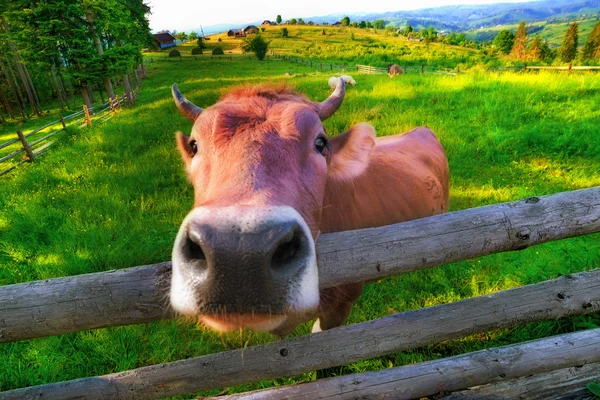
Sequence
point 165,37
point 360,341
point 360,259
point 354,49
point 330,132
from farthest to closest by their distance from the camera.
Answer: point 165,37
point 354,49
point 330,132
point 360,341
point 360,259

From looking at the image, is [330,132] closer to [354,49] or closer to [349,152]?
[349,152]

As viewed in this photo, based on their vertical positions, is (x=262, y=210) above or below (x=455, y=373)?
above

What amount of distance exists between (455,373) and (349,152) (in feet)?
5.92

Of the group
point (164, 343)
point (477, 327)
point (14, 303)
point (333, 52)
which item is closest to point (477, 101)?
point (477, 327)

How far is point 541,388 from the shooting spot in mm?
2189

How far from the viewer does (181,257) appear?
50.9 inches

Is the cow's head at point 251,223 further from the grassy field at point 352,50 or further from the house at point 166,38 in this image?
the house at point 166,38

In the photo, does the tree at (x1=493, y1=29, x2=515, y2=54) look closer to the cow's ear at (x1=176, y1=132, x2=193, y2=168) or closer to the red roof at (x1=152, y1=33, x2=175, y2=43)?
the red roof at (x1=152, y1=33, x2=175, y2=43)

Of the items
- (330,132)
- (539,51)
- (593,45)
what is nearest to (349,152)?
(330,132)

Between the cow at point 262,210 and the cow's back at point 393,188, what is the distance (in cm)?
3

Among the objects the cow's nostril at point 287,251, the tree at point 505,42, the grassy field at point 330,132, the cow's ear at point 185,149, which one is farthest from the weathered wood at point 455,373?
the tree at point 505,42

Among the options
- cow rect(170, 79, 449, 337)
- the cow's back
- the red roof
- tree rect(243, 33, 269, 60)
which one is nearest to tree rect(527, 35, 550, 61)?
tree rect(243, 33, 269, 60)

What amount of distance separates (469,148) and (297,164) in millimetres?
6840

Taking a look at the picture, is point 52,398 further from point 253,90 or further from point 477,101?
point 477,101
